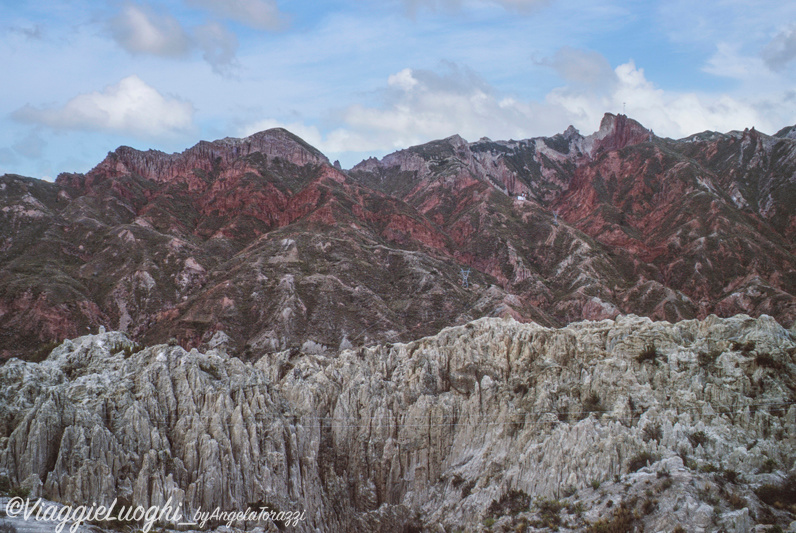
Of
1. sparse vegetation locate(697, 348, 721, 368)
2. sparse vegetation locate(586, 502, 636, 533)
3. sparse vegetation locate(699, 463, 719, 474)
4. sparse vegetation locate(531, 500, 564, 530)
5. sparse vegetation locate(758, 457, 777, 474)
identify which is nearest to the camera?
sparse vegetation locate(586, 502, 636, 533)

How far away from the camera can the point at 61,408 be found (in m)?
38.8

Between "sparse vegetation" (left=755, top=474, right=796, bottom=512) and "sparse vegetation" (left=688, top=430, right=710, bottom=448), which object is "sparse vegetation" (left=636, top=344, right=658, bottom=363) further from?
"sparse vegetation" (left=755, top=474, right=796, bottom=512)

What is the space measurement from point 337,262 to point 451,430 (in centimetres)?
9464

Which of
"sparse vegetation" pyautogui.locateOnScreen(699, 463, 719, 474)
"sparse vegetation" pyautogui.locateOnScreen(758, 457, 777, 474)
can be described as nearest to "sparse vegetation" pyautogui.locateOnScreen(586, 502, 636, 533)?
"sparse vegetation" pyautogui.locateOnScreen(699, 463, 719, 474)

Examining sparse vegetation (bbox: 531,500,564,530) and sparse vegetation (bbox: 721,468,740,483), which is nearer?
sparse vegetation (bbox: 721,468,740,483)

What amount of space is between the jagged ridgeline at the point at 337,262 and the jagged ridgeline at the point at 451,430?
5871cm

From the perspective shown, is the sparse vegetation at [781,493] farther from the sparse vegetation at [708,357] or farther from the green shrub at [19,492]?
the green shrub at [19,492]

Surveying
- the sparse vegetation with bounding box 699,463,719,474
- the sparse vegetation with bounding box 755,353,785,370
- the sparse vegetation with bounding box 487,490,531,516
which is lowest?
the sparse vegetation with bounding box 487,490,531,516

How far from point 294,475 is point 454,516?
12710 mm

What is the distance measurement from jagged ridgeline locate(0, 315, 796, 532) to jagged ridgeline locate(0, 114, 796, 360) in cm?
5871

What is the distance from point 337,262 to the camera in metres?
141

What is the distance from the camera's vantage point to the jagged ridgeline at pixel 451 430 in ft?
116

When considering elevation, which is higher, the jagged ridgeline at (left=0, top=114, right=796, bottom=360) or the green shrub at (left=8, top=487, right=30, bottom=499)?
the jagged ridgeline at (left=0, top=114, right=796, bottom=360)

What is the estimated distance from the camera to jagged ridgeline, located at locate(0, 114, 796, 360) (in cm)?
11969
